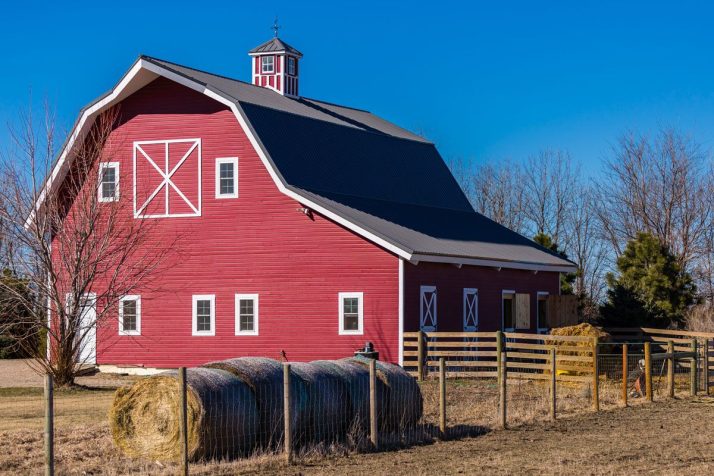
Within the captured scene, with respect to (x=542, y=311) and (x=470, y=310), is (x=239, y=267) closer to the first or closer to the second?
(x=470, y=310)

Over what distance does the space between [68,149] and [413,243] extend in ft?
32.4

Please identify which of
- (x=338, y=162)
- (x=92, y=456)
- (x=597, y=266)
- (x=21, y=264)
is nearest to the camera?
(x=92, y=456)

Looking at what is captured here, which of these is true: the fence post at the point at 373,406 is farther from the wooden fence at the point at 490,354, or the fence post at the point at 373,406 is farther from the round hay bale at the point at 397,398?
the wooden fence at the point at 490,354

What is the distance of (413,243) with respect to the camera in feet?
105

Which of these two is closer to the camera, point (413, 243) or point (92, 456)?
point (92, 456)

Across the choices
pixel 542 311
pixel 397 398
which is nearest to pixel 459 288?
pixel 542 311

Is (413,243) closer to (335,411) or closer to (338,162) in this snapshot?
(338,162)

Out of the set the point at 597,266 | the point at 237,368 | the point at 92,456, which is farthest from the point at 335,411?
the point at 597,266

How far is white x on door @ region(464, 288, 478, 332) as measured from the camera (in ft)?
115

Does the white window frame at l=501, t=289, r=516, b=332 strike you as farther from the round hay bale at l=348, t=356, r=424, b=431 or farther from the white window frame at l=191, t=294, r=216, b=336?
the round hay bale at l=348, t=356, r=424, b=431

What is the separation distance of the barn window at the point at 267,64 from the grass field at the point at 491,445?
20.5 meters

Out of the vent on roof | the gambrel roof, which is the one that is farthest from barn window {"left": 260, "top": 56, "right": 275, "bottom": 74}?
the gambrel roof

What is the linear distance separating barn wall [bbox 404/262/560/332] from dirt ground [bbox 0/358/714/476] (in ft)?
23.6

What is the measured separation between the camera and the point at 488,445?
1750cm
